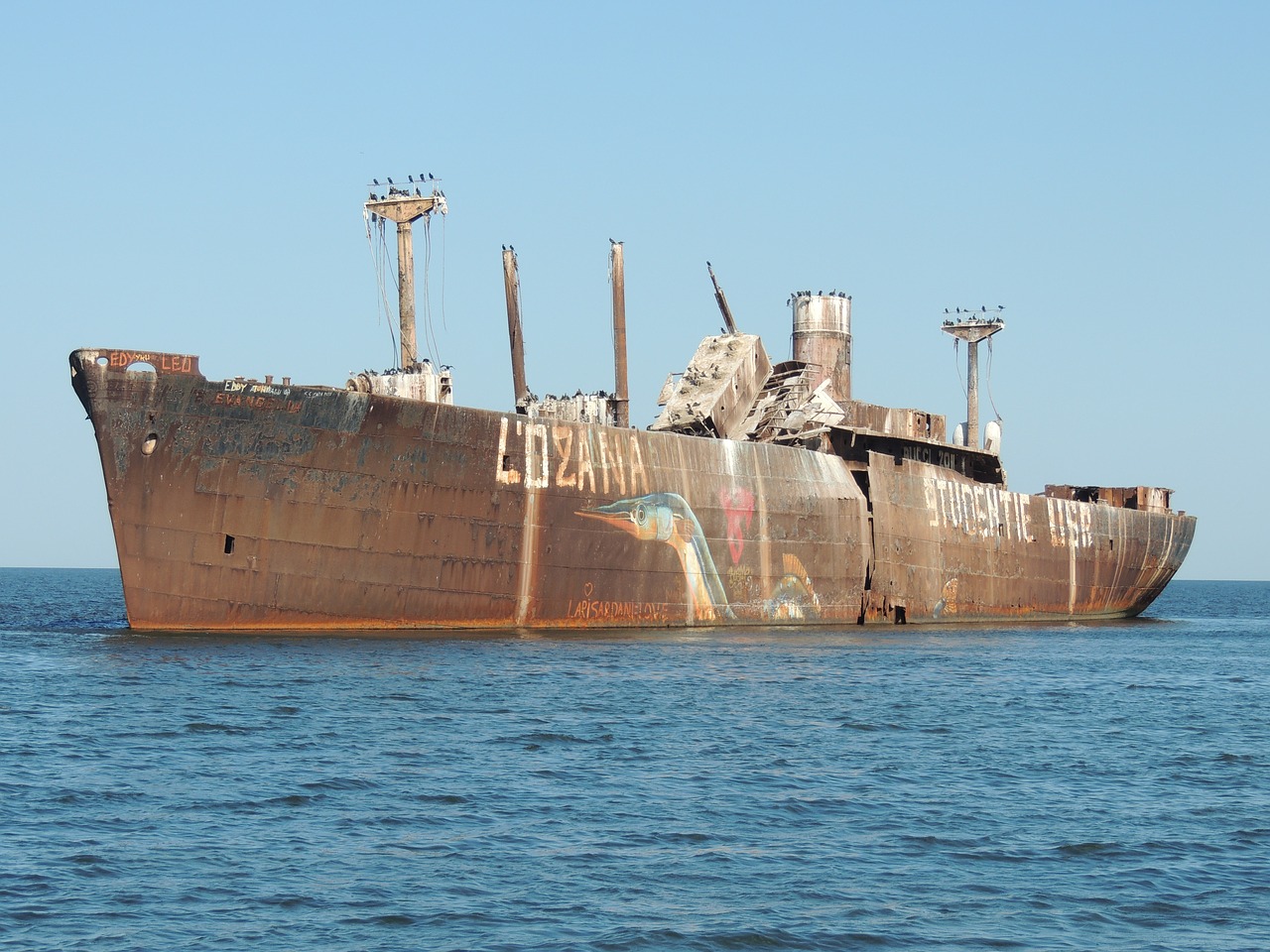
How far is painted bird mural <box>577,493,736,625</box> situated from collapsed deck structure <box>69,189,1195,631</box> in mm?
59

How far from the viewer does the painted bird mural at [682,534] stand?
3266cm

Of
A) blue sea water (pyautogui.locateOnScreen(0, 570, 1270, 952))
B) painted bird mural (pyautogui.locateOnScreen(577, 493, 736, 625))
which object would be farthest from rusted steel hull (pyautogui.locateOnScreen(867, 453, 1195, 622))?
blue sea water (pyautogui.locateOnScreen(0, 570, 1270, 952))

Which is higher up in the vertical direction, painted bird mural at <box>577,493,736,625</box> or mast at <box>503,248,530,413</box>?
mast at <box>503,248,530,413</box>

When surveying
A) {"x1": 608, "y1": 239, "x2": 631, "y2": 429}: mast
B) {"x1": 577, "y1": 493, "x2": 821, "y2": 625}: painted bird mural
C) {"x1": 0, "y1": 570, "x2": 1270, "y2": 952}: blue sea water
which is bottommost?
{"x1": 0, "y1": 570, "x2": 1270, "y2": 952}: blue sea water

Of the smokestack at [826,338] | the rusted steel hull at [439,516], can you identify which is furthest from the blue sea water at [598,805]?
the smokestack at [826,338]

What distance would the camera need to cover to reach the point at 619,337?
38531 millimetres

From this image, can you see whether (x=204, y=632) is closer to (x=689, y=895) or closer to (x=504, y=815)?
(x=504, y=815)

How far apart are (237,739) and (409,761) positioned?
264 cm

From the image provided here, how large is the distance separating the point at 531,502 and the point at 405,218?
8.31 metres

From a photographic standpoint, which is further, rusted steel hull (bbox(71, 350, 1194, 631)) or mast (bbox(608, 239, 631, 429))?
mast (bbox(608, 239, 631, 429))

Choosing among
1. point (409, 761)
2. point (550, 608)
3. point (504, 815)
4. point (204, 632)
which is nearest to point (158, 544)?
point (204, 632)

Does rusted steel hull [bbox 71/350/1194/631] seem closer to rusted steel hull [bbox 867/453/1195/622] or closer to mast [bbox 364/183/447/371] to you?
rusted steel hull [bbox 867/453/1195/622]

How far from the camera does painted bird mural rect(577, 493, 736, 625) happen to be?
32.7 m

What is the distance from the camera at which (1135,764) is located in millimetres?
18984
